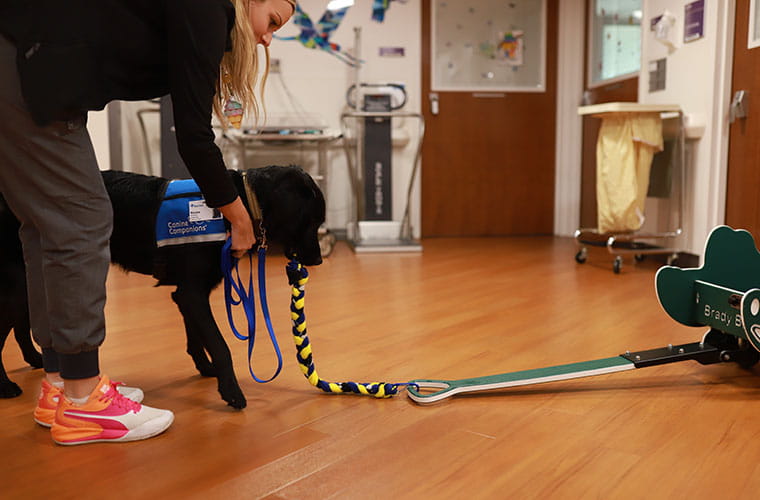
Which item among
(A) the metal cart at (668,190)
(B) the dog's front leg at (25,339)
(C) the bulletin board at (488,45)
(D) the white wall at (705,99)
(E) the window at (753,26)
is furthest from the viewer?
(C) the bulletin board at (488,45)

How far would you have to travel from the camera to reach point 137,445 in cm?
127

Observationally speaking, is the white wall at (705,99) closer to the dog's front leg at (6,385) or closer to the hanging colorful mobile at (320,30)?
the hanging colorful mobile at (320,30)

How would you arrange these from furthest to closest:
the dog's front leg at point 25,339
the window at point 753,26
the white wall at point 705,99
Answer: the white wall at point 705,99 < the window at point 753,26 < the dog's front leg at point 25,339

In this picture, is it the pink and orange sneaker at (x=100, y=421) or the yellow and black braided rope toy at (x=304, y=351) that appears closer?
the pink and orange sneaker at (x=100, y=421)

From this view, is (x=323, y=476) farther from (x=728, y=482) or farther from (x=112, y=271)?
(x=112, y=271)

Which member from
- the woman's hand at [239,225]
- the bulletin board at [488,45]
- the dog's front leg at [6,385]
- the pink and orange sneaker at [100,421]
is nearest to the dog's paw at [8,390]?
the dog's front leg at [6,385]

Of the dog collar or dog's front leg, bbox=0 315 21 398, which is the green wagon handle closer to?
the dog collar

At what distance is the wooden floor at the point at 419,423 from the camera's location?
110cm

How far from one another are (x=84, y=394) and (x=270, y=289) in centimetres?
165

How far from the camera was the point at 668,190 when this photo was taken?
3.46 meters

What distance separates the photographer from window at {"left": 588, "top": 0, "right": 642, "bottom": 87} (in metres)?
4.20

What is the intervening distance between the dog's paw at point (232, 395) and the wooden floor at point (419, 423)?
0.02 meters

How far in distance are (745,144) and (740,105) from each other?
0.57ft

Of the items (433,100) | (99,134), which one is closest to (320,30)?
(433,100)
